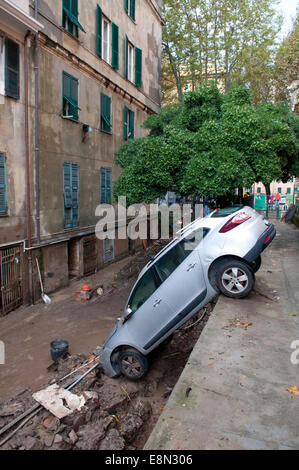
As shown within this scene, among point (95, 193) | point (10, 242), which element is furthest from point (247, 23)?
point (10, 242)

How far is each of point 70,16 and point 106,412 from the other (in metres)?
13.6

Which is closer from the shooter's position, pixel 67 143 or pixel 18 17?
pixel 18 17

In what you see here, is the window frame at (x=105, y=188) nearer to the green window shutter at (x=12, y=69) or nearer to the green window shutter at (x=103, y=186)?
the green window shutter at (x=103, y=186)

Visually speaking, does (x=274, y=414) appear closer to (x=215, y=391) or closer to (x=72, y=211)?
(x=215, y=391)

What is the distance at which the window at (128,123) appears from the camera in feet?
61.7

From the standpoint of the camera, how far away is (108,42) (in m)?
16.5

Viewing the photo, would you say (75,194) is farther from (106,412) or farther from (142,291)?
(106,412)

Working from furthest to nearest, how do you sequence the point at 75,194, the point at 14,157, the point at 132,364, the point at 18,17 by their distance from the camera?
the point at 75,194
the point at 14,157
the point at 18,17
the point at 132,364

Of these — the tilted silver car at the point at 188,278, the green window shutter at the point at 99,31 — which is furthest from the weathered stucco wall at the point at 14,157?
the tilted silver car at the point at 188,278

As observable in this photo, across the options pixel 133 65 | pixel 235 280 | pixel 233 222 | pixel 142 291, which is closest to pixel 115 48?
pixel 133 65

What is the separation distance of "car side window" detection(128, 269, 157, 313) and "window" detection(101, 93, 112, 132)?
39.7 ft

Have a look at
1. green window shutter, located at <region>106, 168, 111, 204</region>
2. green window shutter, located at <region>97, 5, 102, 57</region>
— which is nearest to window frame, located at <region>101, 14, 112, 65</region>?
green window shutter, located at <region>97, 5, 102, 57</region>

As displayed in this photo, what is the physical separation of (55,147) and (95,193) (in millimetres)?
3530

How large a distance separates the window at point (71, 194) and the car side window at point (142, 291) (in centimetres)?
864
